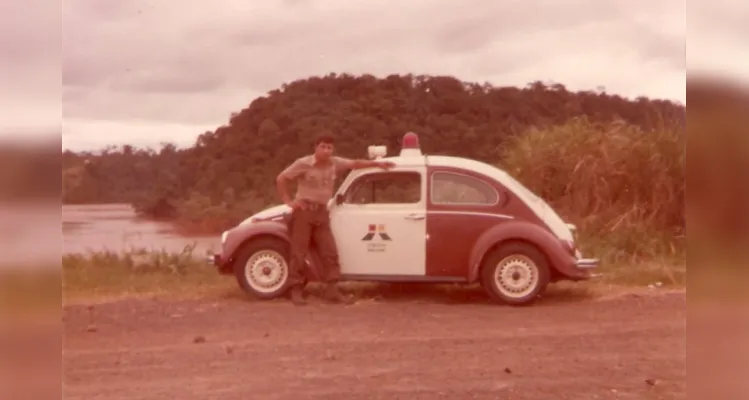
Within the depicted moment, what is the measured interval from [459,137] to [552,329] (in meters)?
0.95

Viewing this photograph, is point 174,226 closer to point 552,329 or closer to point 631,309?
point 552,329

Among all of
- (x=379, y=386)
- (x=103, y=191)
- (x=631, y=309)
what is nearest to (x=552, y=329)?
(x=631, y=309)

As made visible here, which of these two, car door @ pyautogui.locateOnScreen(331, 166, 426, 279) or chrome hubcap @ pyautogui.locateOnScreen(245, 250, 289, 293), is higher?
car door @ pyautogui.locateOnScreen(331, 166, 426, 279)

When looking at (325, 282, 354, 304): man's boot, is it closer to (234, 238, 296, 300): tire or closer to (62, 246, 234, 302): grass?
(234, 238, 296, 300): tire

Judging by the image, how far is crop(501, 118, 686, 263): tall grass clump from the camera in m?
3.72

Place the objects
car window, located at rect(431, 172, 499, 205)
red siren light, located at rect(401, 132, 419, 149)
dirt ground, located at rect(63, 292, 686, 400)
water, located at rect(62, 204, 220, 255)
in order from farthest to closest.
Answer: car window, located at rect(431, 172, 499, 205), red siren light, located at rect(401, 132, 419, 149), water, located at rect(62, 204, 220, 255), dirt ground, located at rect(63, 292, 686, 400)

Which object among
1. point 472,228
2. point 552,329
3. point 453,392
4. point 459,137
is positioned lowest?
point 453,392

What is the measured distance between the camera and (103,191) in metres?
3.60

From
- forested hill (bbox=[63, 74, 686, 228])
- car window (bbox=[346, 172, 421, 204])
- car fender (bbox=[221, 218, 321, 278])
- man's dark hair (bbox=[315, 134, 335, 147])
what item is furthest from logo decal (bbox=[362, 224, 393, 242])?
man's dark hair (bbox=[315, 134, 335, 147])

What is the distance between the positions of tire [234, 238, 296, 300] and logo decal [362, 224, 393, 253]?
1.24 feet

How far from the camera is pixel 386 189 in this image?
12.7 feet

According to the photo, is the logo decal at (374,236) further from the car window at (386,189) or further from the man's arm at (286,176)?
the man's arm at (286,176)

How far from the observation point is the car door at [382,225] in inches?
148

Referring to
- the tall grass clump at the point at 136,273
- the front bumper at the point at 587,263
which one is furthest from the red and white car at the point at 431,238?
the tall grass clump at the point at 136,273
